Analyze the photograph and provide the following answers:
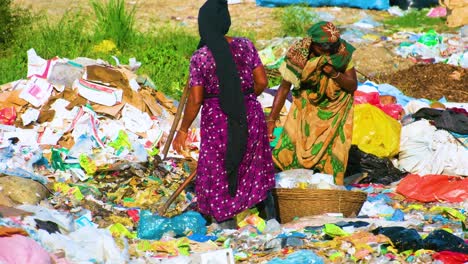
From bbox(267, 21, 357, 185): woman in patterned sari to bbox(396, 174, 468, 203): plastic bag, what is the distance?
0.58 m

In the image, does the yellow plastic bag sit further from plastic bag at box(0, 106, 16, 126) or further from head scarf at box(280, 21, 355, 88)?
plastic bag at box(0, 106, 16, 126)

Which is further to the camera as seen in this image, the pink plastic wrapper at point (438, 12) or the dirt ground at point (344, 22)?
the pink plastic wrapper at point (438, 12)

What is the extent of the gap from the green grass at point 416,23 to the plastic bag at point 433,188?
735 cm

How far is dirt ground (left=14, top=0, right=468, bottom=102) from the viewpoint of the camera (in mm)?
11477

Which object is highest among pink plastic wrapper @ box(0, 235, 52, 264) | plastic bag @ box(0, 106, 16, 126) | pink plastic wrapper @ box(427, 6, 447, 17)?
pink plastic wrapper @ box(0, 235, 52, 264)

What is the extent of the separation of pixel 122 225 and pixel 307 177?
5.20ft

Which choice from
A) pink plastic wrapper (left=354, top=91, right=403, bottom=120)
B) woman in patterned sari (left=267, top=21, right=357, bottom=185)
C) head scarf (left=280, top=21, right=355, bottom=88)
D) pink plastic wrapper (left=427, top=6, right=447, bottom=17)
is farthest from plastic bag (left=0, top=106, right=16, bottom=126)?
pink plastic wrapper (left=427, top=6, right=447, bottom=17)

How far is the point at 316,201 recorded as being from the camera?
6.74 meters

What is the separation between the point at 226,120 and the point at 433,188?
224cm

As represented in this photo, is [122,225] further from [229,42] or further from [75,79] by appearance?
[75,79]

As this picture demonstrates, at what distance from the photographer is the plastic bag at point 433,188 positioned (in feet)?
24.5

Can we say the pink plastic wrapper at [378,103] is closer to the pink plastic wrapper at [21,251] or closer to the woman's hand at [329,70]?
the woman's hand at [329,70]

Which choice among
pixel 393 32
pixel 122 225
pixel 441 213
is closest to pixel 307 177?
pixel 441 213

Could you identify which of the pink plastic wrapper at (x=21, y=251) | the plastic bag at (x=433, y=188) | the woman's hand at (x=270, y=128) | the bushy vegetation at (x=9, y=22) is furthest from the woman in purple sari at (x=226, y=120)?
the bushy vegetation at (x=9, y=22)
